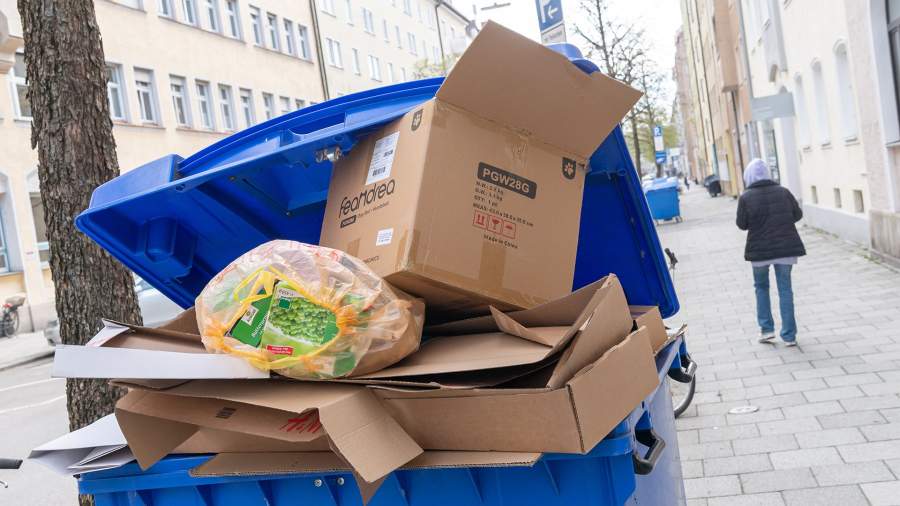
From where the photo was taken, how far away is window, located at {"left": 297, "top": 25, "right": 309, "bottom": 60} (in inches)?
1494

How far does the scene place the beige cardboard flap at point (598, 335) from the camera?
221 cm

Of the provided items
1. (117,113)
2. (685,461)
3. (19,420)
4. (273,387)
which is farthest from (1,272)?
(273,387)

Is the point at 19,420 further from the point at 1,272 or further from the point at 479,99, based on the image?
the point at 1,272

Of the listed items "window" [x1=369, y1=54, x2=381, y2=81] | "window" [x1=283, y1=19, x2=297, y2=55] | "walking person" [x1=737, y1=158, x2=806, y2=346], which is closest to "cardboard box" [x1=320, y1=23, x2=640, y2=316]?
"walking person" [x1=737, y1=158, x2=806, y2=346]

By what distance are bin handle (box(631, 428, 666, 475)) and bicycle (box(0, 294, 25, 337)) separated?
19784 mm

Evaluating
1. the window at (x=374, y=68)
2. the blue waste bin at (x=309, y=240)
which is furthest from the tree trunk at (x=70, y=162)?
the window at (x=374, y=68)

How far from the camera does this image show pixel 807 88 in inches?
685

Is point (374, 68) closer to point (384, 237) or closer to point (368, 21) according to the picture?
point (368, 21)

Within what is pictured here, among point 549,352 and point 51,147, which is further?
point 51,147

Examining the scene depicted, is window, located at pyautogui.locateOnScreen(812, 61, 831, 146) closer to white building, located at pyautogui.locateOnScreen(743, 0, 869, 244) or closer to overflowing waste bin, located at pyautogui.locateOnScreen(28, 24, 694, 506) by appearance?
white building, located at pyautogui.locateOnScreen(743, 0, 869, 244)

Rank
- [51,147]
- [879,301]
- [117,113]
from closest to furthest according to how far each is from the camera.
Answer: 1. [51,147]
2. [879,301]
3. [117,113]

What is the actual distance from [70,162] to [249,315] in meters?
2.00

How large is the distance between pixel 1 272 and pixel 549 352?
21.6 metres

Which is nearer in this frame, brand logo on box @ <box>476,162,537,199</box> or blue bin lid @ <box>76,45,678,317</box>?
brand logo on box @ <box>476,162,537,199</box>
